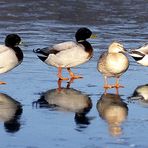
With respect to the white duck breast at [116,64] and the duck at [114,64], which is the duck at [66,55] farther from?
the white duck breast at [116,64]

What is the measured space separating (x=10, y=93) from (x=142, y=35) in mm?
6862

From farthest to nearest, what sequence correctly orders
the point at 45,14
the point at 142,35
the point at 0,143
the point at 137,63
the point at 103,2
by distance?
the point at 103,2
the point at 45,14
the point at 142,35
the point at 137,63
the point at 0,143

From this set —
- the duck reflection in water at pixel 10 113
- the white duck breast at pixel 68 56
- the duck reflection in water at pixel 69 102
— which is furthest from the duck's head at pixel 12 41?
the duck reflection in water at pixel 10 113

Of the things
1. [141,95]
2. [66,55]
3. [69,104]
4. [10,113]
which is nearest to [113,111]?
[69,104]

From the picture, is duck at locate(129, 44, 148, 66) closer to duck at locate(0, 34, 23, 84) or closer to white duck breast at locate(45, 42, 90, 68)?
white duck breast at locate(45, 42, 90, 68)

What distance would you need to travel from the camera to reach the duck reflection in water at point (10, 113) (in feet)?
29.1

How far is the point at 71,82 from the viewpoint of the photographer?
39.4ft

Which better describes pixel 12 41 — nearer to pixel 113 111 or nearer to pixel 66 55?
pixel 66 55

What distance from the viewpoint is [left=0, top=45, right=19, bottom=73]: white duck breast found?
11.8 m

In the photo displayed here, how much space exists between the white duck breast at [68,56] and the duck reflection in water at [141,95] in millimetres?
1487

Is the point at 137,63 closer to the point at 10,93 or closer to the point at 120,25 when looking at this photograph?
the point at 10,93

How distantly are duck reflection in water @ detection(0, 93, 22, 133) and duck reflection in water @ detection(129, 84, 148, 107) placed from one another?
1712mm

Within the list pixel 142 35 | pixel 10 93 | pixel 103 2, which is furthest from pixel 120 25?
pixel 10 93

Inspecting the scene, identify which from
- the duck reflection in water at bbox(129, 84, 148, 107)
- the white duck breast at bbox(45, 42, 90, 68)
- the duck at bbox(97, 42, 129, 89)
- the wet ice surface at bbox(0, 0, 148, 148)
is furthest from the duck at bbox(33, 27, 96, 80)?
the duck reflection in water at bbox(129, 84, 148, 107)
